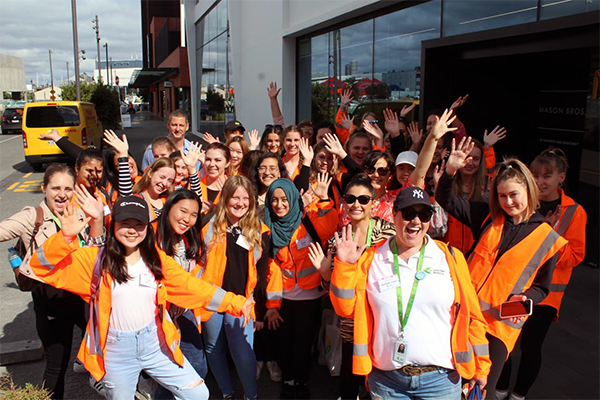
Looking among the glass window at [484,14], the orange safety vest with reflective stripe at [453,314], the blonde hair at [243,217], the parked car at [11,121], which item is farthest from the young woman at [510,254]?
the parked car at [11,121]

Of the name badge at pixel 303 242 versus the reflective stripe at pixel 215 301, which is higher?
the name badge at pixel 303 242

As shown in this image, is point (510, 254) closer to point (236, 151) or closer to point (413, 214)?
point (413, 214)

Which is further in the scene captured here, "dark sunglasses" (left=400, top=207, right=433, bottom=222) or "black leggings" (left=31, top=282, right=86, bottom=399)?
"black leggings" (left=31, top=282, right=86, bottom=399)

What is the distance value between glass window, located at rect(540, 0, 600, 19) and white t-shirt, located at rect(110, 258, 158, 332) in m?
5.52

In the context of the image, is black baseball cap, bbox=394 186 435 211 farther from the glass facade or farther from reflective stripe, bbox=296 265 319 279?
the glass facade

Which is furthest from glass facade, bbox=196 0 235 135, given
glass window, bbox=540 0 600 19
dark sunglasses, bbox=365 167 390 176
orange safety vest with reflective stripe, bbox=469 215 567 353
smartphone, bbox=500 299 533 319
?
smartphone, bbox=500 299 533 319

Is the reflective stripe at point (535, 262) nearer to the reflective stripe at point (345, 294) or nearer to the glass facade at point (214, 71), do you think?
the reflective stripe at point (345, 294)

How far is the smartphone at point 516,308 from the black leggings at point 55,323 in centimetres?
295

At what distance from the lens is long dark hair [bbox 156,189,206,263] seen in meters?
3.46

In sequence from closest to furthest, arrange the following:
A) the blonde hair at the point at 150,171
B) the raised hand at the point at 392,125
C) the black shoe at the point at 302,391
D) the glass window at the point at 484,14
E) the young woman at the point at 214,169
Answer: the black shoe at the point at 302,391 < the blonde hair at the point at 150,171 < the young woman at the point at 214,169 < the raised hand at the point at 392,125 < the glass window at the point at 484,14

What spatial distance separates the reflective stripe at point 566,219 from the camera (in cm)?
361

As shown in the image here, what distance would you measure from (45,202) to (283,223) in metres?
1.83

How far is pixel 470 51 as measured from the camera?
7164mm

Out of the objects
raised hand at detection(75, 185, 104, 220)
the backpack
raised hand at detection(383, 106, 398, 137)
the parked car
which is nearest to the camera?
raised hand at detection(75, 185, 104, 220)
